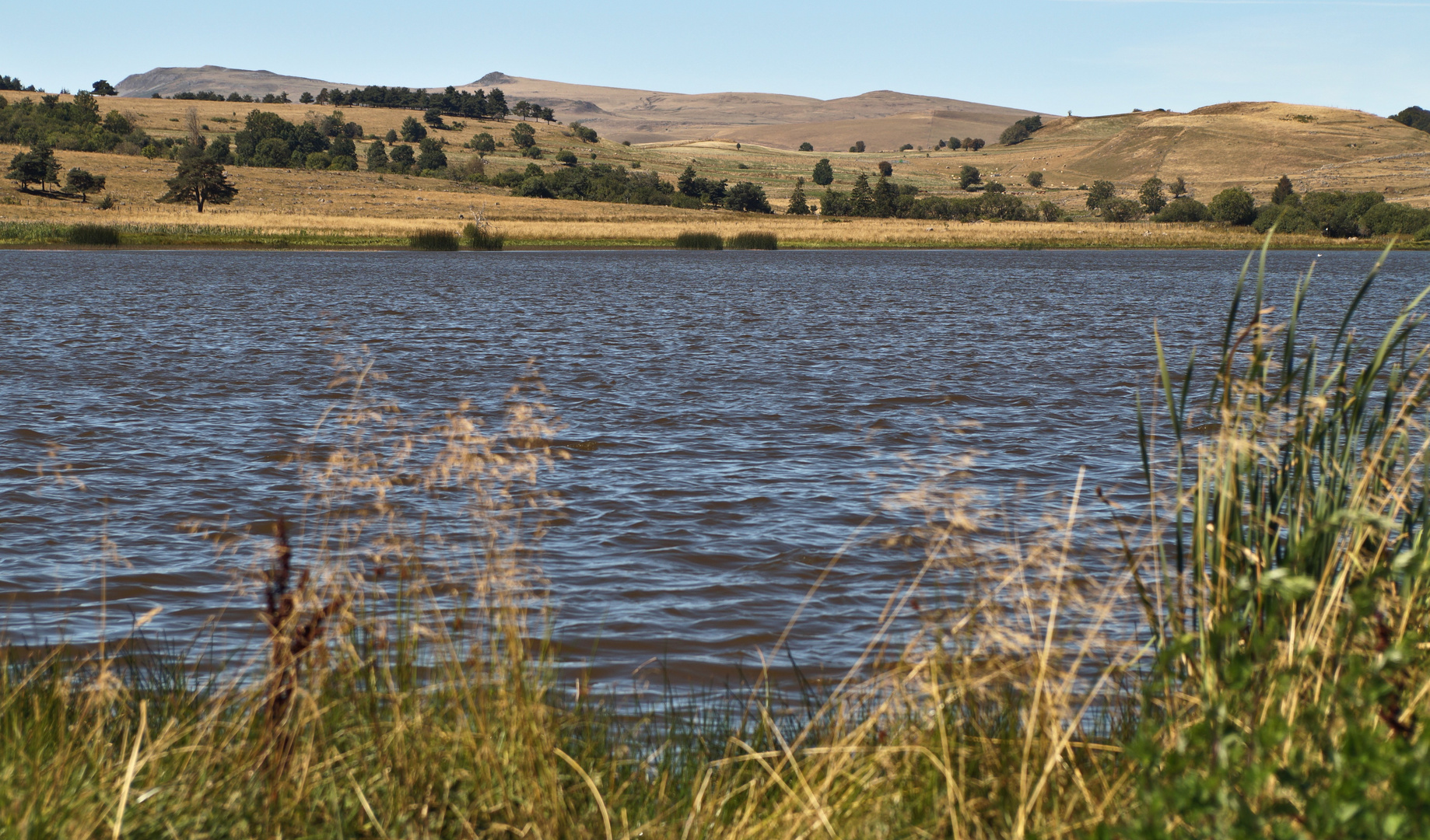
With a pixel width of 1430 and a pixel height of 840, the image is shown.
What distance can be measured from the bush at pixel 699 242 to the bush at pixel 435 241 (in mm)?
15834

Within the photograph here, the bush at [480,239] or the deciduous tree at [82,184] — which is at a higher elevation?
the deciduous tree at [82,184]

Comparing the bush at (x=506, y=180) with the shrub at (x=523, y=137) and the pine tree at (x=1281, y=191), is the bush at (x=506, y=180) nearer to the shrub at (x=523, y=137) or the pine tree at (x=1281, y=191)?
the shrub at (x=523, y=137)

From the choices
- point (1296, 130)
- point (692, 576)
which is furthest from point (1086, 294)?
point (1296, 130)

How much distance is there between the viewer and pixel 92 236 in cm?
6675

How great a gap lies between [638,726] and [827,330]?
2444 centimetres

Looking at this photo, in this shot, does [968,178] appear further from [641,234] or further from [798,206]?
[641,234]

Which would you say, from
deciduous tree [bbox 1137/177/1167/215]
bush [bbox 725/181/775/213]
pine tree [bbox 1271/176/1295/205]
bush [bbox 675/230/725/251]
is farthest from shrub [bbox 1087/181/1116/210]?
bush [bbox 675/230/725/251]

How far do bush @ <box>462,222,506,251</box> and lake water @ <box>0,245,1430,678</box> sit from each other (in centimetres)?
3172

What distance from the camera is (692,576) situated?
8609 millimetres

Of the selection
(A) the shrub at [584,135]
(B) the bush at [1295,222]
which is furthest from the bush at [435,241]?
(A) the shrub at [584,135]

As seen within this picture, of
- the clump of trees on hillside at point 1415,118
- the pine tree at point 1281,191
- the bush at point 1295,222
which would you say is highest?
the clump of trees on hillside at point 1415,118

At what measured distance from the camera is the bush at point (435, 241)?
72438 mm

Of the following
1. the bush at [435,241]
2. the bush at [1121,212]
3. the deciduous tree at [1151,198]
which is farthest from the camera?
the deciduous tree at [1151,198]

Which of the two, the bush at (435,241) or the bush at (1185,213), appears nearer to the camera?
the bush at (435,241)
